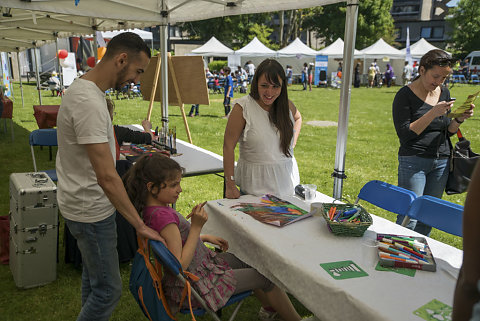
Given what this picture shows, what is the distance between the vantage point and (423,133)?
2832 millimetres

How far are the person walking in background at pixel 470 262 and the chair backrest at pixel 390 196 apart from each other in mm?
1995

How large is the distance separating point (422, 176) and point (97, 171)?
2386 mm

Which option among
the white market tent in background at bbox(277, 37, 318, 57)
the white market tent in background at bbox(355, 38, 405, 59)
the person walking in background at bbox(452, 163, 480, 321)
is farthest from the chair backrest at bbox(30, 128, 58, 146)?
the white market tent in background at bbox(355, 38, 405, 59)

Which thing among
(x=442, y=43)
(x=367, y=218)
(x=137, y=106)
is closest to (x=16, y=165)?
(x=367, y=218)

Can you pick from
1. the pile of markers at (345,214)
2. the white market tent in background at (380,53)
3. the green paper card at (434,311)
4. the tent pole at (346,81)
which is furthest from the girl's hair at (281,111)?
the white market tent in background at (380,53)

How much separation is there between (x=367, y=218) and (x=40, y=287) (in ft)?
8.38

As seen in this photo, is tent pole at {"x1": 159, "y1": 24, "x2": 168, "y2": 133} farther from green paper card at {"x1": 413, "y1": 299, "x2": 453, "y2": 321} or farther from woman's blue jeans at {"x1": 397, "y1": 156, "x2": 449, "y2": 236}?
green paper card at {"x1": 413, "y1": 299, "x2": 453, "y2": 321}

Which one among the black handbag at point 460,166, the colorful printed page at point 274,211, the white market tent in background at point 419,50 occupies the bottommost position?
the colorful printed page at point 274,211

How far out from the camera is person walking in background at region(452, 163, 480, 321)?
0.69 metres

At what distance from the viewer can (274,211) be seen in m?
2.30

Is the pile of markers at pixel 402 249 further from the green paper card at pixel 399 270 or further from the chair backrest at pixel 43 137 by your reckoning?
the chair backrest at pixel 43 137

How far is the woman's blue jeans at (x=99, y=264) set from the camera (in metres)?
1.84

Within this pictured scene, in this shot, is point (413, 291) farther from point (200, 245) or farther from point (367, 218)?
point (200, 245)

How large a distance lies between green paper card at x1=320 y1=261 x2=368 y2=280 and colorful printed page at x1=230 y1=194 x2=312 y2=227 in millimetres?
476
